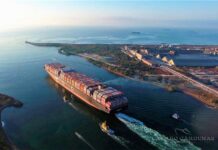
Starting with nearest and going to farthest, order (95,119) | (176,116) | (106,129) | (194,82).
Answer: (106,129), (176,116), (95,119), (194,82)

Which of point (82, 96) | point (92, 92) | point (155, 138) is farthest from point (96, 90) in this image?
point (155, 138)

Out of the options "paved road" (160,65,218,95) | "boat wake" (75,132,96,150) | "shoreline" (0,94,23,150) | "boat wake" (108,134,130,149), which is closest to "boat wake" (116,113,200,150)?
"boat wake" (108,134,130,149)

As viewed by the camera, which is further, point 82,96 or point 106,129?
point 82,96

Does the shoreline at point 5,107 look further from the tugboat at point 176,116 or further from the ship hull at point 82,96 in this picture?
the tugboat at point 176,116

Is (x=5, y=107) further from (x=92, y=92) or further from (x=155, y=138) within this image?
(x=155, y=138)

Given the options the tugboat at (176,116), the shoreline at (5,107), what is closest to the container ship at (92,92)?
the tugboat at (176,116)

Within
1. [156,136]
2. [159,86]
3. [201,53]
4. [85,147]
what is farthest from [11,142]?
[201,53]
